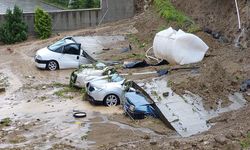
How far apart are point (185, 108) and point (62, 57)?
10.8 metres

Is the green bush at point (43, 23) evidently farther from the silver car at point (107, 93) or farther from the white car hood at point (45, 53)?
the silver car at point (107, 93)

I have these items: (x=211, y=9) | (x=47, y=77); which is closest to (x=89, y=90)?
(x=47, y=77)

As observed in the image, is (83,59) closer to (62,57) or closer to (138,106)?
(62,57)

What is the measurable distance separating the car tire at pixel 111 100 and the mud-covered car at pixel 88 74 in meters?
1.59

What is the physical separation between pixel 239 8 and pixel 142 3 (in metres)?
11.5

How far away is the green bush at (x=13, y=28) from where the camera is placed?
112 feet

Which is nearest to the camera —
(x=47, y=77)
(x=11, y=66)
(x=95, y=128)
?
(x=95, y=128)

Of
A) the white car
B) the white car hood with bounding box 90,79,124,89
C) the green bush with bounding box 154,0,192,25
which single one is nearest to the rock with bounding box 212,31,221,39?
the green bush with bounding box 154,0,192,25

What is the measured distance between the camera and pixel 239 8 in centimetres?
2667

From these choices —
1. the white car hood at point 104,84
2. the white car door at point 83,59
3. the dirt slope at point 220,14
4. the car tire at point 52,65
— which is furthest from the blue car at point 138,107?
the car tire at point 52,65

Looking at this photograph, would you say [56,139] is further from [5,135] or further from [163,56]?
[163,56]

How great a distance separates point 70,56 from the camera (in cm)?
2675

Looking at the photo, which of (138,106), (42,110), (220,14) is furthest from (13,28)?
(138,106)

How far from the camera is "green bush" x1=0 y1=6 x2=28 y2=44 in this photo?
34.2m
